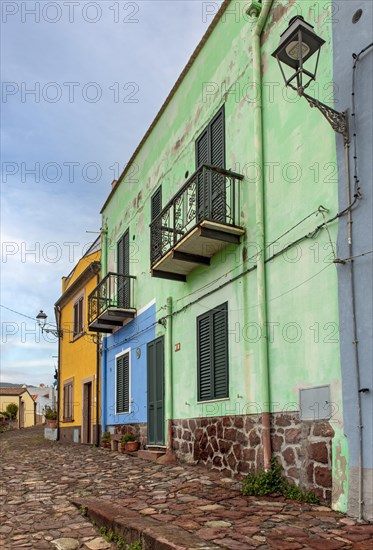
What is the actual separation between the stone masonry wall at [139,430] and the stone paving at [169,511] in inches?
A: 82.3

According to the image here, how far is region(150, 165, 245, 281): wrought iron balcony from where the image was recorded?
8867mm

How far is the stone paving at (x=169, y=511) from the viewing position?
5.30 metres

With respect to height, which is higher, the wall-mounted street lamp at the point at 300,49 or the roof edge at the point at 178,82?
the roof edge at the point at 178,82

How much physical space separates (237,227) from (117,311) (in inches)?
247

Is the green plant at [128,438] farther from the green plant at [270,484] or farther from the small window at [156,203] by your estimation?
the green plant at [270,484]

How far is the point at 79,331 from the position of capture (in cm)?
2009

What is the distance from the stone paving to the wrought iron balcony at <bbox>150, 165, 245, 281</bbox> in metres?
3.61

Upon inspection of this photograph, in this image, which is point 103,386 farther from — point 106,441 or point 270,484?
point 270,484

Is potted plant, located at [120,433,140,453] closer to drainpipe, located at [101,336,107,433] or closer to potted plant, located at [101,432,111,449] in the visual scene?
potted plant, located at [101,432,111,449]

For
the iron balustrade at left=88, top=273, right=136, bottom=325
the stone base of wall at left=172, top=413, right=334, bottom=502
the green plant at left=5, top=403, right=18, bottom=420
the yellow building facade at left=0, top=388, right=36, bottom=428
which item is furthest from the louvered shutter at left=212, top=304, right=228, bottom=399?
the yellow building facade at left=0, top=388, right=36, bottom=428

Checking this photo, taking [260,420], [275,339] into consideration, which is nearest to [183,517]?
[260,420]

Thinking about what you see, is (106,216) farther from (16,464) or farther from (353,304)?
(353,304)

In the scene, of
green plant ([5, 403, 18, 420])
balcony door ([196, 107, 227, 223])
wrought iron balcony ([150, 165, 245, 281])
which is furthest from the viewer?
green plant ([5, 403, 18, 420])

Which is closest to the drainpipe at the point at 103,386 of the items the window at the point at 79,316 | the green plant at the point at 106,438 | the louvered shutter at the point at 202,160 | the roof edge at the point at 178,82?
the green plant at the point at 106,438
